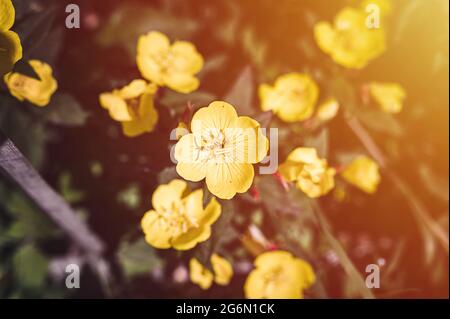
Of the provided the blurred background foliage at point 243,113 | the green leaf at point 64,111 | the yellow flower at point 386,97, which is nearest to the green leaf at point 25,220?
the blurred background foliage at point 243,113

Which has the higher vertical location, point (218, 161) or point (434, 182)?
point (434, 182)

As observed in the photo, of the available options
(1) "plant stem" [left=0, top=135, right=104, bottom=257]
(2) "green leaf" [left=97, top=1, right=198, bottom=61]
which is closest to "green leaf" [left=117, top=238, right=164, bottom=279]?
(1) "plant stem" [left=0, top=135, right=104, bottom=257]

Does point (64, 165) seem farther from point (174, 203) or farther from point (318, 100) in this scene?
point (318, 100)

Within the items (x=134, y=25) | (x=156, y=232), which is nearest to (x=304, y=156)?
(x=156, y=232)

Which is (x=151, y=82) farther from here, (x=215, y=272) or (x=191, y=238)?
(x=215, y=272)

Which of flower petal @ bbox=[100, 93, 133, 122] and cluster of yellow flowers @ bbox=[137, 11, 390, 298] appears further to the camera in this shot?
flower petal @ bbox=[100, 93, 133, 122]

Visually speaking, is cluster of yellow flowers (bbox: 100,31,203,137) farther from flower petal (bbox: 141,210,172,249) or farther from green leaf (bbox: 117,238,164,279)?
green leaf (bbox: 117,238,164,279)
